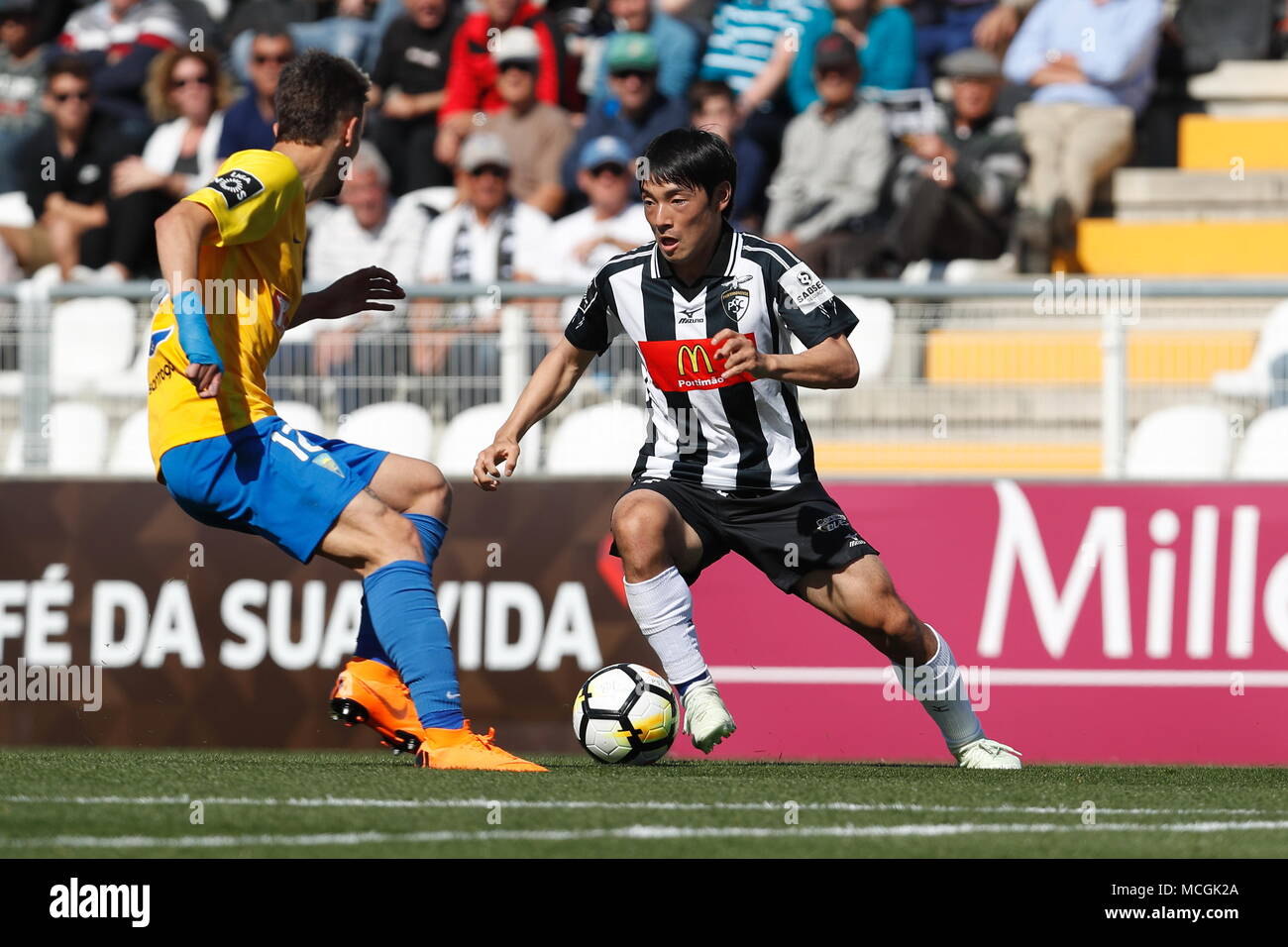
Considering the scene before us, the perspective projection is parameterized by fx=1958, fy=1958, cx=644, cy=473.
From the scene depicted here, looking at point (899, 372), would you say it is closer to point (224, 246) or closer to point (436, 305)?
point (436, 305)

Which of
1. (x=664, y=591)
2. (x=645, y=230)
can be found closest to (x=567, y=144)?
(x=645, y=230)

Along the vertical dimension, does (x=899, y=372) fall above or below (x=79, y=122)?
below

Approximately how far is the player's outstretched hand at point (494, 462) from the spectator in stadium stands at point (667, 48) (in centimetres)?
674

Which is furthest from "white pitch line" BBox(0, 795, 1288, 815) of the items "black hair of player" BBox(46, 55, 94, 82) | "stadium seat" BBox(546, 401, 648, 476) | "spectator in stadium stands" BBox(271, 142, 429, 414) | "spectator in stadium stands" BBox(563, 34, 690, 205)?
"black hair of player" BBox(46, 55, 94, 82)

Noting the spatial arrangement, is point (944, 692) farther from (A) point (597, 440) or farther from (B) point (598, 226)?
(B) point (598, 226)

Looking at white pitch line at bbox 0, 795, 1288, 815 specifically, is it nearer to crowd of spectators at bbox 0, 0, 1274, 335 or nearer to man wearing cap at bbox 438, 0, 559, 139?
crowd of spectators at bbox 0, 0, 1274, 335

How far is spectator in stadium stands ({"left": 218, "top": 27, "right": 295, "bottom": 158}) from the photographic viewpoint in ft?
39.5

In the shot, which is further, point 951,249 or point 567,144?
point 567,144

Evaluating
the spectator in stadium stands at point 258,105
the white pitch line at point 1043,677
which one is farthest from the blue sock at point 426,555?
the spectator in stadium stands at point 258,105

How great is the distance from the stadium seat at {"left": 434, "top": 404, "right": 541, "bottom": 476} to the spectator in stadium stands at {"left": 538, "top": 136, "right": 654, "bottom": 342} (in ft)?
5.85

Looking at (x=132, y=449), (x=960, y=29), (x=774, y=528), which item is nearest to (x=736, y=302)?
(x=774, y=528)

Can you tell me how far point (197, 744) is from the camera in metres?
8.81
